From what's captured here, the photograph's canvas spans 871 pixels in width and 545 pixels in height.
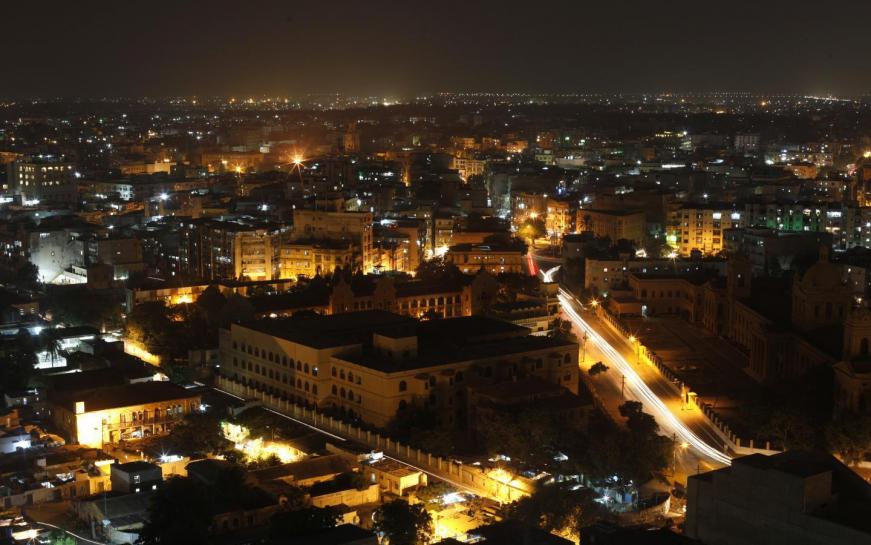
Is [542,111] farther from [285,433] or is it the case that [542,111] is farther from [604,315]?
[285,433]

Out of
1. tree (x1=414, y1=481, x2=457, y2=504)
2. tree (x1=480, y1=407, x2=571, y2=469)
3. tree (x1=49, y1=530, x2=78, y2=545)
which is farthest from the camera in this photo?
tree (x1=480, y1=407, x2=571, y2=469)

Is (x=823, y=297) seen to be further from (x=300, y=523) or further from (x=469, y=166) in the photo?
(x=469, y=166)

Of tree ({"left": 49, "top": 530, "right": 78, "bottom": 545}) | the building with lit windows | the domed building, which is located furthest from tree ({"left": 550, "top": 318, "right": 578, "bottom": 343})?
the building with lit windows

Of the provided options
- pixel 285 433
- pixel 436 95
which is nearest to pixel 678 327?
pixel 285 433

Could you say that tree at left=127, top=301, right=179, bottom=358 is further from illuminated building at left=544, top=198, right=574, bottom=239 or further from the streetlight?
illuminated building at left=544, top=198, right=574, bottom=239

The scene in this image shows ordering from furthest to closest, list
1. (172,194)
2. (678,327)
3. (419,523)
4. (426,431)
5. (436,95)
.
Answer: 1. (436,95)
2. (172,194)
3. (678,327)
4. (426,431)
5. (419,523)

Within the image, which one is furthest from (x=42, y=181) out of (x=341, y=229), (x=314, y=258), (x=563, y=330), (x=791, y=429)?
(x=791, y=429)
